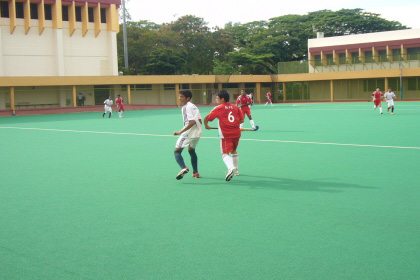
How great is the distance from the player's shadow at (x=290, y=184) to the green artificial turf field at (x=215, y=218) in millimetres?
18

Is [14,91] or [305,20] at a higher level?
[305,20]

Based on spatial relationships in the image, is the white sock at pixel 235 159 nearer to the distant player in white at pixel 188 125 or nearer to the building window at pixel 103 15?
the distant player in white at pixel 188 125

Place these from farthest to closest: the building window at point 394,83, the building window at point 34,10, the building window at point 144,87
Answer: the building window at point 394,83, the building window at point 144,87, the building window at point 34,10

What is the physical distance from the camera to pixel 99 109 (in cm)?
5019

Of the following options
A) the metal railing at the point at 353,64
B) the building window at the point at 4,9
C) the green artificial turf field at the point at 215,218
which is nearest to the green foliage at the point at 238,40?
the metal railing at the point at 353,64

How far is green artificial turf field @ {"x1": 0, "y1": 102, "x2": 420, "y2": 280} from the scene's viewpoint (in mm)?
4793

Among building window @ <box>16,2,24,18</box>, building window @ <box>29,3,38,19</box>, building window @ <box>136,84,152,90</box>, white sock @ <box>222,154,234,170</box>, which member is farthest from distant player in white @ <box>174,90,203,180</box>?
building window @ <box>136,84,152,90</box>

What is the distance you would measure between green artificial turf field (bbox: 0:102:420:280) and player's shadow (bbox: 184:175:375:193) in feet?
0.06

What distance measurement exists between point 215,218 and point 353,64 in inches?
2299

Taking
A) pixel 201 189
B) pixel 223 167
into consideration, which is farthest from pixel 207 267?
pixel 223 167

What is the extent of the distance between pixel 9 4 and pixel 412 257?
51.8m

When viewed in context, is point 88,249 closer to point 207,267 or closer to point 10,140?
point 207,267

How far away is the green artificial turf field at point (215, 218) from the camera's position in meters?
4.79

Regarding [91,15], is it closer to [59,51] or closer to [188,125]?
[59,51]
